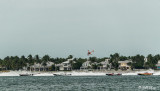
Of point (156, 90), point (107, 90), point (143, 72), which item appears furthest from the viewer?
point (143, 72)

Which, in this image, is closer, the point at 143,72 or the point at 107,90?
the point at 107,90

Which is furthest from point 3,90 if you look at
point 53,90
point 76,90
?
point 76,90

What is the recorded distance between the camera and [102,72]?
651 ft

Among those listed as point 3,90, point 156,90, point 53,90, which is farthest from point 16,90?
point 156,90

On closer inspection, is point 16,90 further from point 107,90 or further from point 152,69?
point 152,69

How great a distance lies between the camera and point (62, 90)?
8300 cm

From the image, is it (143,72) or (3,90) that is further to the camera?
(143,72)

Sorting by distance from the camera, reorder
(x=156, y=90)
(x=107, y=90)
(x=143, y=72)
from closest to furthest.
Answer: (x=156, y=90)
(x=107, y=90)
(x=143, y=72)

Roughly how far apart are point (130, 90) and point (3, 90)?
107 feet

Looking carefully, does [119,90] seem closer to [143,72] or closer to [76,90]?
[76,90]

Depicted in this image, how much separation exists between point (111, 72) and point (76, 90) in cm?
11535

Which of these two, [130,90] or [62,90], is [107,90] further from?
[62,90]

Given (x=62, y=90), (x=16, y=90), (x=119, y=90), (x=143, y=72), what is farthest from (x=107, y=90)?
(x=143, y=72)

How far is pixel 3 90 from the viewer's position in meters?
85.6
